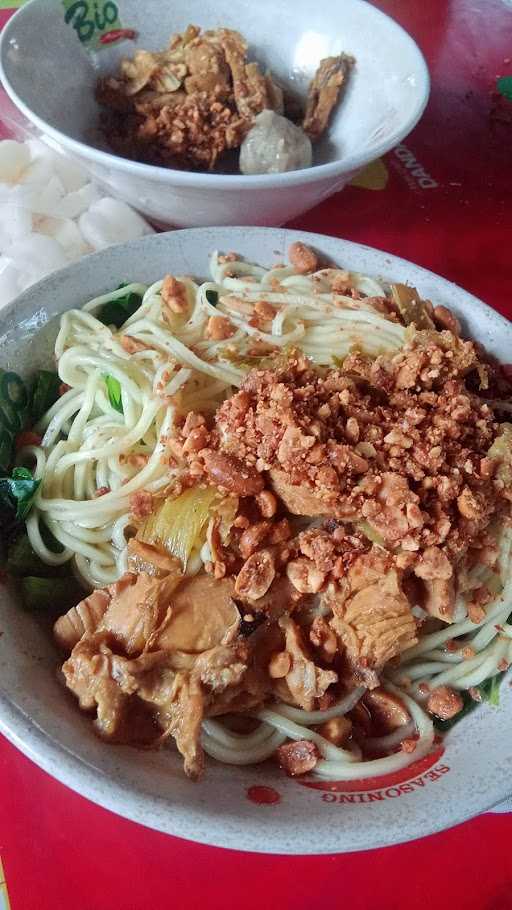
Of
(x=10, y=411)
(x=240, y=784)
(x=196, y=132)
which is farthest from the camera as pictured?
(x=196, y=132)

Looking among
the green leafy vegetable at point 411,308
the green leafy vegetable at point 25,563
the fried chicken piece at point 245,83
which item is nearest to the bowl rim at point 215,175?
the green leafy vegetable at point 411,308

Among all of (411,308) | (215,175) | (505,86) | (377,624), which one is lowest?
(377,624)

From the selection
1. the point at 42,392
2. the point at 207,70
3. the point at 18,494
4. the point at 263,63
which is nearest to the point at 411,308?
the point at 42,392

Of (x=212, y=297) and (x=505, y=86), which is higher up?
(x=505, y=86)

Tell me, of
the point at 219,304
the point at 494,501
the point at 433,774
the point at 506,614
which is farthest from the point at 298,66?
the point at 433,774

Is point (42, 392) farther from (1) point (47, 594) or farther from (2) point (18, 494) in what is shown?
(1) point (47, 594)

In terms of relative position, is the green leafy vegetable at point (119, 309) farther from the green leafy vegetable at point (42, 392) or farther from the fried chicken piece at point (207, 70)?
the fried chicken piece at point (207, 70)
